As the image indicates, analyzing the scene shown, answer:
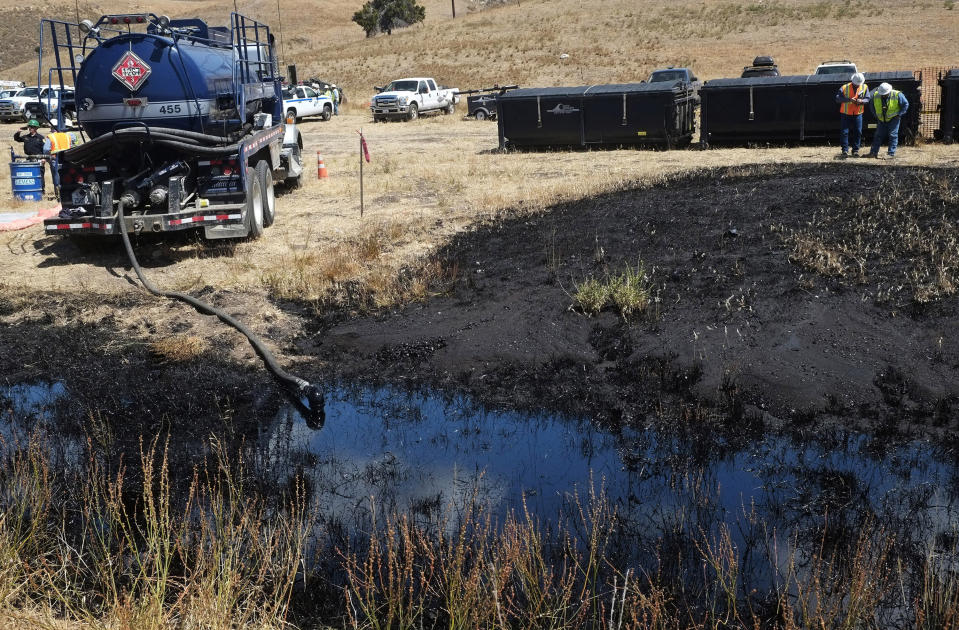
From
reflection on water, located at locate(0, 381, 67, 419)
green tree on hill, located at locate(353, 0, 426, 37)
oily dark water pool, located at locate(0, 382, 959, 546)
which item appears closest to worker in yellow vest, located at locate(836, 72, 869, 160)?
oily dark water pool, located at locate(0, 382, 959, 546)

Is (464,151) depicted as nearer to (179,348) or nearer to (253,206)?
(253,206)

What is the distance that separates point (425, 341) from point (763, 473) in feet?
12.4

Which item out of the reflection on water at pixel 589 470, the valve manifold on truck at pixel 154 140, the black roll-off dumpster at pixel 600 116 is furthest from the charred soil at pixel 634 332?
the black roll-off dumpster at pixel 600 116

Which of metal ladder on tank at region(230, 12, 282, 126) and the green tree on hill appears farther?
the green tree on hill

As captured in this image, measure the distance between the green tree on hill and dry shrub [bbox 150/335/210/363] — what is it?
240 ft

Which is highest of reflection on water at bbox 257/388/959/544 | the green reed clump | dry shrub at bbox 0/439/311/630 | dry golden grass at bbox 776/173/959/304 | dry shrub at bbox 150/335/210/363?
dry golden grass at bbox 776/173/959/304

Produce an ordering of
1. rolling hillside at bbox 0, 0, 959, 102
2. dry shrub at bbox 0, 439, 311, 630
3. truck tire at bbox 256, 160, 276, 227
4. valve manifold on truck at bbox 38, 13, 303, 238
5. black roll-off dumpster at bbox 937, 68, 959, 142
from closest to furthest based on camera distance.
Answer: dry shrub at bbox 0, 439, 311, 630 < valve manifold on truck at bbox 38, 13, 303, 238 < truck tire at bbox 256, 160, 276, 227 < black roll-off dumpster at bbox 937, 68, 959, 142 < rolling hillside at bbox 0, 0, 959, 102

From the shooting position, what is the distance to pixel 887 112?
17.0 metres

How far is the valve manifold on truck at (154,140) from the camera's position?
38.5 ft

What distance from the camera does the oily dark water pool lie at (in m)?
5.48

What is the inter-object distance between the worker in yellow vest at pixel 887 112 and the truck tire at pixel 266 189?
36.7 ft

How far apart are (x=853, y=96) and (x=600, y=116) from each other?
5832 millimetres

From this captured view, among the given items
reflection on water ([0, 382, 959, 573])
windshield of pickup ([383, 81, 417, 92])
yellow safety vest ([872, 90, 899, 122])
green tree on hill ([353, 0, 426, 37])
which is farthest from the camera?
green tree on hill ([353, 0, 426, 37])

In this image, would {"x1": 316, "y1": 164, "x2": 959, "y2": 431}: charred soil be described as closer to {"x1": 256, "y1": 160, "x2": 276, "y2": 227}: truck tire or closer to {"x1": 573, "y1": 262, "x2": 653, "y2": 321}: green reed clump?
{"x1": 573, "y1": 262, "x2": 653, "y2": 321}: green reed clump
